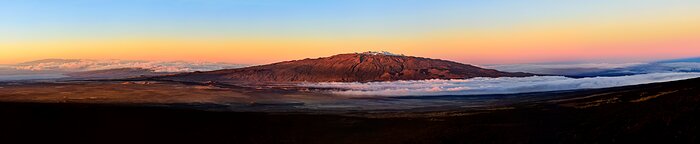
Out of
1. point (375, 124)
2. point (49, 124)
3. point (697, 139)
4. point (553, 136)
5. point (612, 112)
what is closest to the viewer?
point (697, 139)

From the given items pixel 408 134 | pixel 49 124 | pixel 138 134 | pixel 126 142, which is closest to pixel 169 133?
pixel 138 134

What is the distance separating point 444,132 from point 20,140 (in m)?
26.2

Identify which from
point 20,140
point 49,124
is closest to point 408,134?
point 20,140

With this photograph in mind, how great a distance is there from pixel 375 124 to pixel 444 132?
27.1 ft

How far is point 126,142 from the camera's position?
2966 cm

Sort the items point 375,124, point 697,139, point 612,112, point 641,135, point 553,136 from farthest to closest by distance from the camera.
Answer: point 375,124 < point 612,112 < point 553,136 < point 641,135 < point 697,139

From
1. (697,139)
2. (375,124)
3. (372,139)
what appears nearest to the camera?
(697,139)

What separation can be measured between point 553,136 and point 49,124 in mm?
37784

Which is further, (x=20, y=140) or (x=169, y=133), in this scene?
(x=169, y=133)

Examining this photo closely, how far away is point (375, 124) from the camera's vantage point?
37750 millimetres

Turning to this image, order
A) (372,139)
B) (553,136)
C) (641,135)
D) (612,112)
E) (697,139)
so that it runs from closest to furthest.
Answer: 1. (697,139)
2. (641,135)
3. (553,136)
4. (372,139)
5. (612,112)

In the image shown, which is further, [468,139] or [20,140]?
[20,140]

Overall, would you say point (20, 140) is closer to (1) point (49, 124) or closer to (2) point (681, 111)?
(1) point (49, 124)

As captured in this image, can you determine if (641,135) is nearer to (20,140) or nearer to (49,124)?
(20,140)
